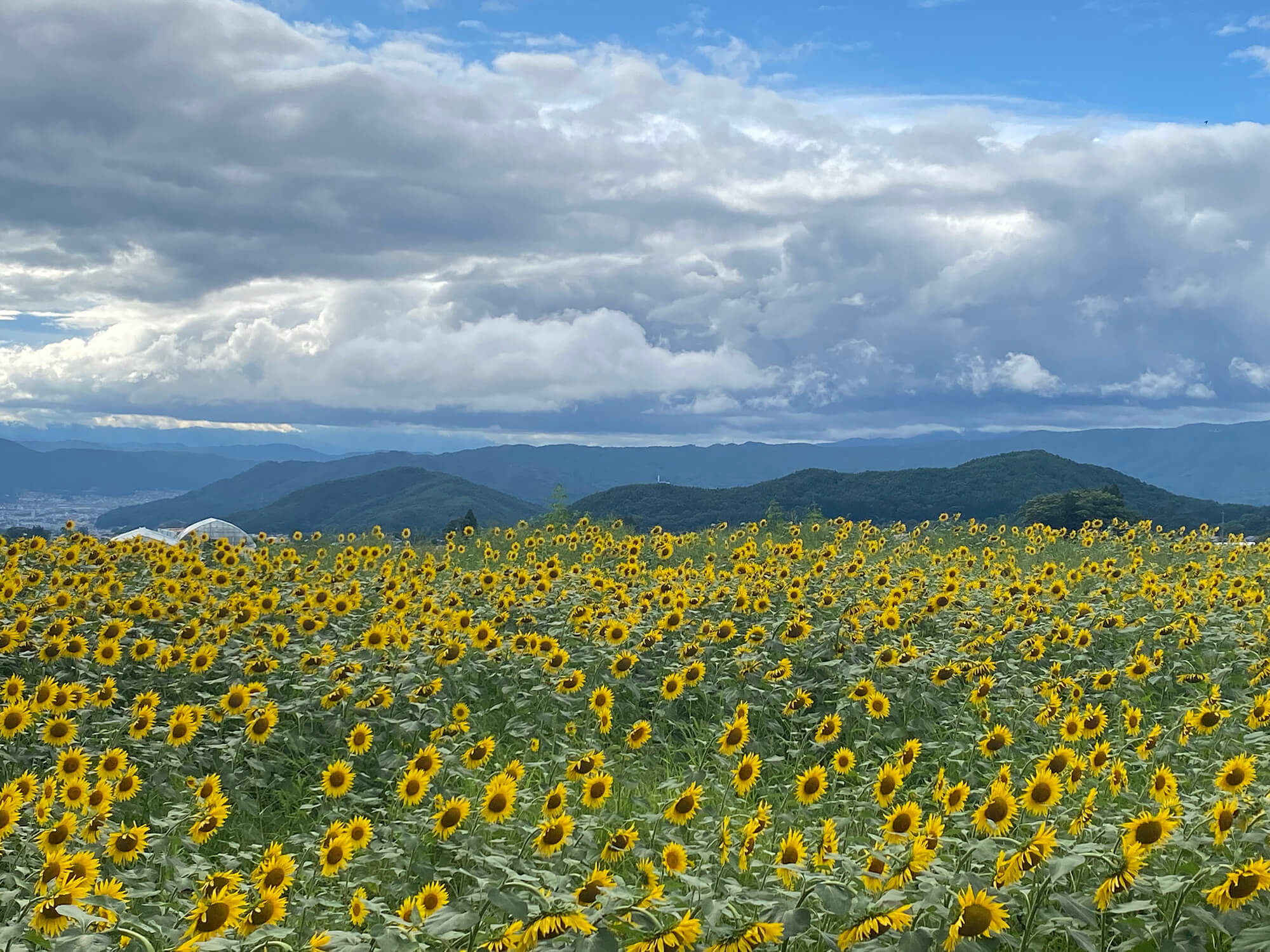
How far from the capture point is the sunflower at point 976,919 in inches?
152

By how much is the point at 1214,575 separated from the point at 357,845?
12.0 metres

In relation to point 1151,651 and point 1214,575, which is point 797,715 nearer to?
point 1151,651

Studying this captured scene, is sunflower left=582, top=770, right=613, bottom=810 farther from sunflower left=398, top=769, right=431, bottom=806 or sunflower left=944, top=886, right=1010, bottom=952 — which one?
sunflower left=944, top=886, right=1010, bottom=952

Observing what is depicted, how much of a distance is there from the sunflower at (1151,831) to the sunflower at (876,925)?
3.45ft

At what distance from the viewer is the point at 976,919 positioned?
154 inches

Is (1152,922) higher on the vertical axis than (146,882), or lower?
higher

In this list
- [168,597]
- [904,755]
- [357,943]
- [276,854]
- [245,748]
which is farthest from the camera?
[168,597]

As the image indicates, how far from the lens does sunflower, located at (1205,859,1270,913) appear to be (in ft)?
13.0

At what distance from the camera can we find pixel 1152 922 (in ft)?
13.9

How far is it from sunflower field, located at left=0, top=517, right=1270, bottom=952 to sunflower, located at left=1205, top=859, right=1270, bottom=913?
13mm

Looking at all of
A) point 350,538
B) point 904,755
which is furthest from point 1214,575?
point 350,538

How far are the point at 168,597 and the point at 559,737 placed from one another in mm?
5443

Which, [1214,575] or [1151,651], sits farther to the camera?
[1214,575]

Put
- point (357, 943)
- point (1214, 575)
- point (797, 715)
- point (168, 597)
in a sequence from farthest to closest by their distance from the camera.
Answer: point (1214, 575) → point (168, 597) → point (797, 715) → point (357, 943)
